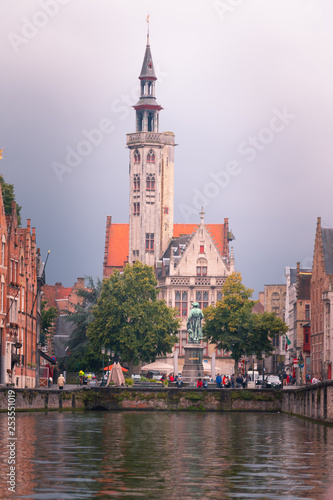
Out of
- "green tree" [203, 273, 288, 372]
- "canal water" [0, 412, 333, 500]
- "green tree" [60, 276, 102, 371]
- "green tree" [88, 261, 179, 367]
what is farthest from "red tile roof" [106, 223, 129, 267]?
"canal water" [0, 412, 333, 500]

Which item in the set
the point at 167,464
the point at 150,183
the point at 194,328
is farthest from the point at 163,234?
the point at 167,464

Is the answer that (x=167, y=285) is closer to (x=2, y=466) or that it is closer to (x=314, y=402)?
(x=314, y=402)

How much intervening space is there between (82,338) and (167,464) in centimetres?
9991

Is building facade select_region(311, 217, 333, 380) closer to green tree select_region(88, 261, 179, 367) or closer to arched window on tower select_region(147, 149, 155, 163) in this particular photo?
green tree select_region(88, 261, 179, 367)

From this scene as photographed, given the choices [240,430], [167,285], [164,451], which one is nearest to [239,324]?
[167,285]

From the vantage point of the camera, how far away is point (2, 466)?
77.2ft

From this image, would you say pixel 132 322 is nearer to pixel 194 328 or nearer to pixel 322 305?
pixel 322 305

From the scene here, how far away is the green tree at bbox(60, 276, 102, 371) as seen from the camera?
384ft

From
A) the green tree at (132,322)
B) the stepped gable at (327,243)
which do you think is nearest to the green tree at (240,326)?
the green tree at (132,322)

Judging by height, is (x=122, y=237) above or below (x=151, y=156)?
below

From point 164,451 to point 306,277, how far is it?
103386mm

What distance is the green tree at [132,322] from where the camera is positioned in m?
112

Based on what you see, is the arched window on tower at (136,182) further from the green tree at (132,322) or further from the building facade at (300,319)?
the green tree at (132,322)

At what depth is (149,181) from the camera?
148 metres
